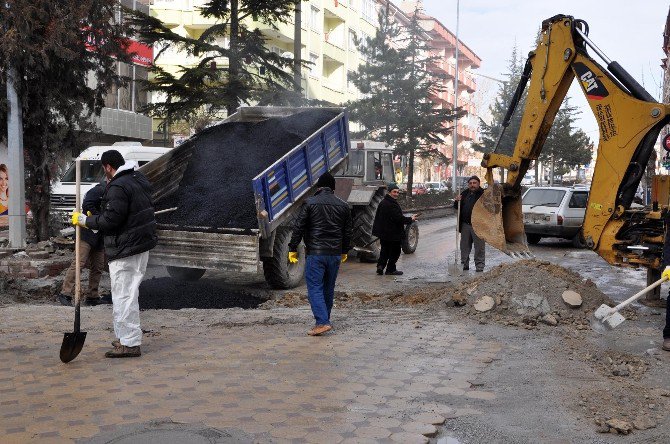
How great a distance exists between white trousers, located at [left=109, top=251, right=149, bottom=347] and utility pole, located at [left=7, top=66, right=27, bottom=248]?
655cm

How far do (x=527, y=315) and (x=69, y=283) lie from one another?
5806 millimetres

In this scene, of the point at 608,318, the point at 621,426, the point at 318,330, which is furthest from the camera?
the point at 318,330

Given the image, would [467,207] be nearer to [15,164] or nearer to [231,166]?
[231,166]

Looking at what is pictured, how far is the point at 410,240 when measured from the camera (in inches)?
695

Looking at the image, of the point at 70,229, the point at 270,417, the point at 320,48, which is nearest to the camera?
the point at 270,417

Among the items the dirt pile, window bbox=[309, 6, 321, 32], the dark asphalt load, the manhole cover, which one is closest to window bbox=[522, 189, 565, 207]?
the dirt pile

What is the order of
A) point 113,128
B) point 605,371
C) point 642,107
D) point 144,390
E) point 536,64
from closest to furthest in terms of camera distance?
1. point 144,390
2. point 605,371
3. point 642,107
4. point 536,64
5. point 113,128

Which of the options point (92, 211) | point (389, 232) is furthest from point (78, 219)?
point (389, 232)

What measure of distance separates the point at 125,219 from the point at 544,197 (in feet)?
51.1

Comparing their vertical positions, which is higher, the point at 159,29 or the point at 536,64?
the point at 159,29

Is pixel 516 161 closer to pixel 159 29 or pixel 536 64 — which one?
pixel 536 64

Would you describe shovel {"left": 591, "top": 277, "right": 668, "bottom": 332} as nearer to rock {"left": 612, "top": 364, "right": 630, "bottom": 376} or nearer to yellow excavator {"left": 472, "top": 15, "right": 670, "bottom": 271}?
rock {"left": 612, "top": 364, "right": 630, "bottom": 376}

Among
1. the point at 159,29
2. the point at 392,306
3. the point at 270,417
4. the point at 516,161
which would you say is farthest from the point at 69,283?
the point at 159,29

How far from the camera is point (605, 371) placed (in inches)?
261
